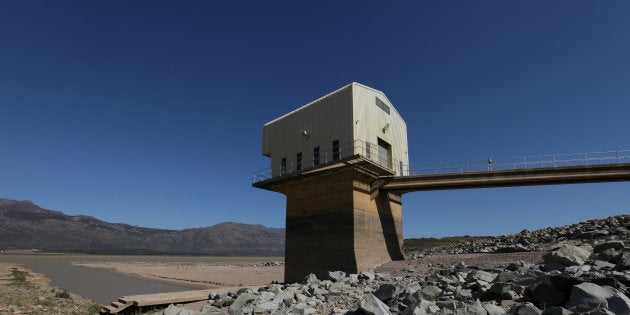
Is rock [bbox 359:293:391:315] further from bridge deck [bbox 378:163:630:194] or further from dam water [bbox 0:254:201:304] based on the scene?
dam water [bbox 0:254:201:304]

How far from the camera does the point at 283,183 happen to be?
1068 inches

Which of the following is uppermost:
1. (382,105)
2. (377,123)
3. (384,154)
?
(382,105)

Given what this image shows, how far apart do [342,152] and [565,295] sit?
16563 mm

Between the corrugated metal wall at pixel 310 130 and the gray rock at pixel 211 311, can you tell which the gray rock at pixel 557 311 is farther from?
the corrugated metal wall at pixel 310 130

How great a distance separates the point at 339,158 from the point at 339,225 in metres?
4.57

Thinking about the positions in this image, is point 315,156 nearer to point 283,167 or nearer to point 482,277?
point 283,167

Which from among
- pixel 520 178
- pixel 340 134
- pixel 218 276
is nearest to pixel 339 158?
pixel 340 134

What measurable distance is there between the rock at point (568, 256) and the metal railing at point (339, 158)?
38.0 ft

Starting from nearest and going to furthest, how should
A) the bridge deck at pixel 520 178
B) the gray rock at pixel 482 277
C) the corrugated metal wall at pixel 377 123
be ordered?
the gray rock at pixel 482 277, the bridge deck at pixel 520 178, the corrugated metal wall at pixel 377 123

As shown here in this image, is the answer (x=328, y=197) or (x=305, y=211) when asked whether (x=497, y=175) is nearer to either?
(x=328, y=197)

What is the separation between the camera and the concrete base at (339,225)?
73.5 ft

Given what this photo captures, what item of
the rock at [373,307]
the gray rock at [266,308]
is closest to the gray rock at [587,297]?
the rock at [373,307]

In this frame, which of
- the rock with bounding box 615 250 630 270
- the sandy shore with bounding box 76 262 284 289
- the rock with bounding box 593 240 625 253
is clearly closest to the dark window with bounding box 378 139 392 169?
the rock with bounding box 593 240 625 253

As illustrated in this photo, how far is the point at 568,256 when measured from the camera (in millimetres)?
12102
